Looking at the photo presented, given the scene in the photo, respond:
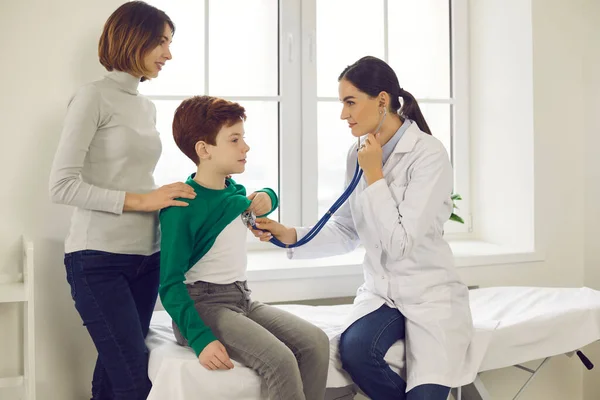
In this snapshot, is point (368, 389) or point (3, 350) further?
point (3, 350)

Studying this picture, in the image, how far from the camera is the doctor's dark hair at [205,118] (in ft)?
5.44

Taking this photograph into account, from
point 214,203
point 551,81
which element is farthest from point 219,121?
point 551,81

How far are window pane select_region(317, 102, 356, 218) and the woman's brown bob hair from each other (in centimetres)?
109

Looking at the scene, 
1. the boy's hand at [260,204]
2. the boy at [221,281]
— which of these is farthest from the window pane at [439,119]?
the boy at [221,281]

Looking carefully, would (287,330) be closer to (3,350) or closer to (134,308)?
(134,308)

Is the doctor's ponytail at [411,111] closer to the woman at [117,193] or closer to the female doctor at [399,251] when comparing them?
the female doctor at [399,251]

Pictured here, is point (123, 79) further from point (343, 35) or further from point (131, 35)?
point (343, 35)

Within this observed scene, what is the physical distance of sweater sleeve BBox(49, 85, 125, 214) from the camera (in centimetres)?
160

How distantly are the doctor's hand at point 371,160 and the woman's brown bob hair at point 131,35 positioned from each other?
62cm

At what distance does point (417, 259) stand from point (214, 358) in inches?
25.2

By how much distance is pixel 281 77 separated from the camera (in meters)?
2.57

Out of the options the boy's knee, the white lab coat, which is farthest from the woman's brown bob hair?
the boy's knee

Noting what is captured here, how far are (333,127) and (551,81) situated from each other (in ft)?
3.00

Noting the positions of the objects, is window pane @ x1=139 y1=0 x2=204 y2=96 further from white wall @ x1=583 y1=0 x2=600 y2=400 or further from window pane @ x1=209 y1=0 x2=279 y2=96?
white wall @ x1=583 y1=0 x2=600 y2=400
